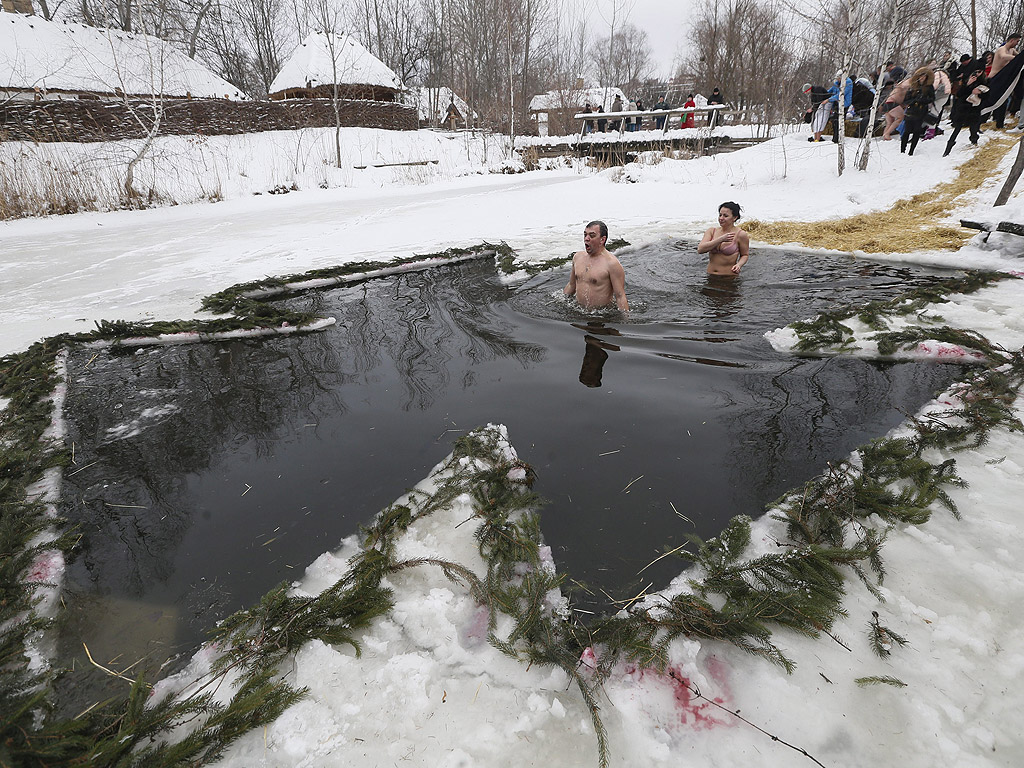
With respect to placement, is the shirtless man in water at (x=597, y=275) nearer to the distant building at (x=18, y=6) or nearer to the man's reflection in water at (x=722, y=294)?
the man's reflection in water at (x=722, y=294)

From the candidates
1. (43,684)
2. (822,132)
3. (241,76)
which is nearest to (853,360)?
(43,684)

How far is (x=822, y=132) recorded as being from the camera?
1580 centimetres

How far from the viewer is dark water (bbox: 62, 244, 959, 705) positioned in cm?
241

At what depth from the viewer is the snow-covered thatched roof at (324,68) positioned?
27.4 metres

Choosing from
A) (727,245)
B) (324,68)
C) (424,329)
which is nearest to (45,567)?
(424,329)

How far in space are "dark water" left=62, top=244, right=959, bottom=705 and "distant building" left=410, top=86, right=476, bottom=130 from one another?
3646 cm

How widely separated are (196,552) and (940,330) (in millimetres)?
5534

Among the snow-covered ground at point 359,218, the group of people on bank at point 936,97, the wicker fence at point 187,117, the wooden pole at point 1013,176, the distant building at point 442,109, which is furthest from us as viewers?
the distant building at point 442,109

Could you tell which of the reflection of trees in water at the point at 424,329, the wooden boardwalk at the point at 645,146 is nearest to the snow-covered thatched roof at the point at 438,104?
the wooden boardwalk at the point at 645,146

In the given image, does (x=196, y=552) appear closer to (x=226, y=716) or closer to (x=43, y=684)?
(x=43, y=684)

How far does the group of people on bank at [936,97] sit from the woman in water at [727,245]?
25.7 ft

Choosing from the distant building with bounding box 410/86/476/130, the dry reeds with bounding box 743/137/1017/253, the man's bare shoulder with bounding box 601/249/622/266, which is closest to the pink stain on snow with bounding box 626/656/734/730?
the man's bare shoulder with bounding box 601/249/622/266

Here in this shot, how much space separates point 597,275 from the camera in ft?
17.7

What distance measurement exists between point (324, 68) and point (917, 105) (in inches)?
1068
